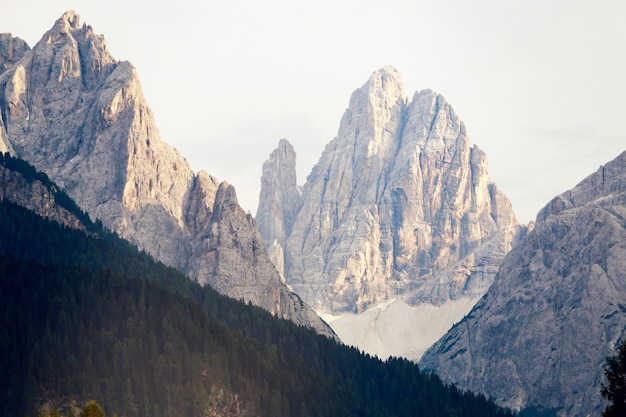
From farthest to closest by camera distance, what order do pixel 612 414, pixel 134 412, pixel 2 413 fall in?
pixel 134 412, pixel 2 413, pixel 612 414

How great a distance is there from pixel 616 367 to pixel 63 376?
373ft

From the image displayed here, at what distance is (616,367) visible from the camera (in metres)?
110

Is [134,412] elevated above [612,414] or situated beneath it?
elevated above

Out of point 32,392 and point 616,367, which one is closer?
point 616,367

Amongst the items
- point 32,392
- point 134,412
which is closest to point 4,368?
point 32,392

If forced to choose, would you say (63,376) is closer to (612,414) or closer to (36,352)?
(36,352)

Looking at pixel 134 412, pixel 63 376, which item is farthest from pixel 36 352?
pixel 134 412

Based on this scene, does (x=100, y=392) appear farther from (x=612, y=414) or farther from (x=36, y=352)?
(x=612, y=414)

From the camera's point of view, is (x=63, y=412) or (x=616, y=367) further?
(x=63, y=412)

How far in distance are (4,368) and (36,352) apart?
23.1ft

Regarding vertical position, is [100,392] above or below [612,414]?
above

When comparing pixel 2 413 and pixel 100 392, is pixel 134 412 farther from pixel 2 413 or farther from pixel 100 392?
pixel 2 413

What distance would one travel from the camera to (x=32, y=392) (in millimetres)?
191500

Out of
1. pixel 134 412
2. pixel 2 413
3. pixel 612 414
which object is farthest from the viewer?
pixel 134 412
